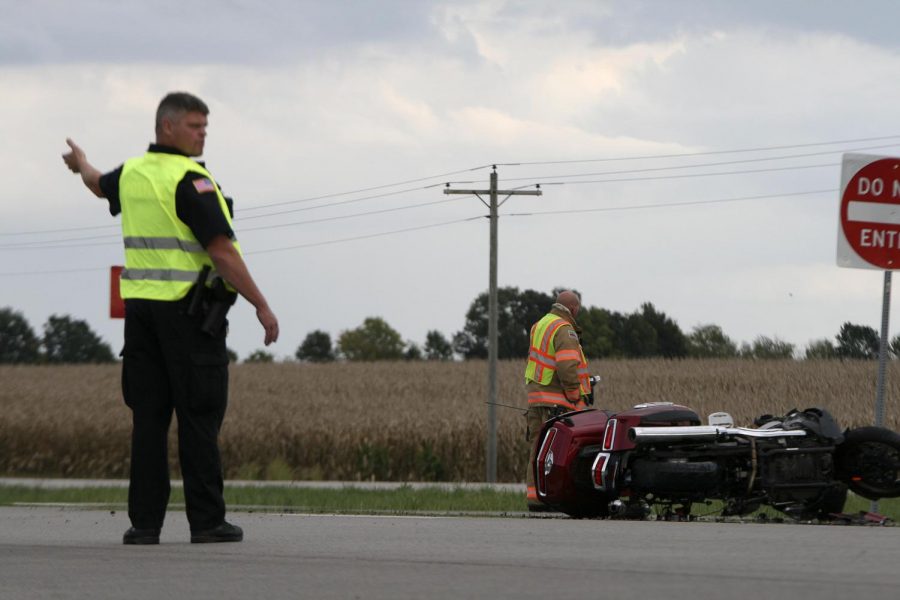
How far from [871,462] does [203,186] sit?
5.29m

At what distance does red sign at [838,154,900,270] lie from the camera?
1295cm

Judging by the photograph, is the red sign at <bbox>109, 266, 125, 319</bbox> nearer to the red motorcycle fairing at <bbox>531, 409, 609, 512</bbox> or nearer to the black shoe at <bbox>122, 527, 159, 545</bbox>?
the red motorcycle fairing at <bbox>531, 409, 609, 512</bbox>

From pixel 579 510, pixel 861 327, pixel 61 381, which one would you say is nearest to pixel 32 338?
pixel 61 381

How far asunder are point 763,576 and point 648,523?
3137 millimetres

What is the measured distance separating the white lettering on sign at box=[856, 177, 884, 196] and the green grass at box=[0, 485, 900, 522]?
2.44 m

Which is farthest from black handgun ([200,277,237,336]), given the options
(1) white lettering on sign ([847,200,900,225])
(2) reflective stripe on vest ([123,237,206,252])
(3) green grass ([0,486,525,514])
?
(1) white lettering on sign ([847,200,900,225])

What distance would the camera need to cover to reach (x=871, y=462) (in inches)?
451

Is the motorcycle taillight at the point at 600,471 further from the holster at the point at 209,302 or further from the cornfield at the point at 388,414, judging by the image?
the cornfield at the point at 388,414

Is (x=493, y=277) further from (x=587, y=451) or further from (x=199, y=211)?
(x=199, y=211)

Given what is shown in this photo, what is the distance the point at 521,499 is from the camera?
15898 mm

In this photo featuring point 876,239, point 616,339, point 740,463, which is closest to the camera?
point 740,463

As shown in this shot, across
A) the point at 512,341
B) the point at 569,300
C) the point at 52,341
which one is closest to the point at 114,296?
the point at 569,300

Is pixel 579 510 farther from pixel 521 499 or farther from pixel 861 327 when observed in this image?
pixel 861 327

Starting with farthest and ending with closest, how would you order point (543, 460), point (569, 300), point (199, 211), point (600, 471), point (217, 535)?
point (569, 300)
point (543, 460)
point (600, 471)
point (217, 535)
point (199, 211)
